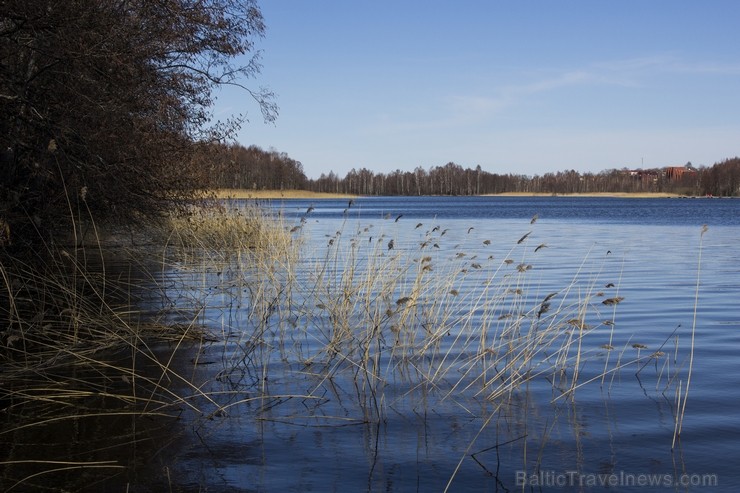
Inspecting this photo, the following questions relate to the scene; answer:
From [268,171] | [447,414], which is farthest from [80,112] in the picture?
[268,171]

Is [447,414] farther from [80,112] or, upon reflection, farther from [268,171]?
[268,171]

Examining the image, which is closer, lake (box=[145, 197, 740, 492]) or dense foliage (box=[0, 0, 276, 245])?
lake (box=[145, 197, 740, 492])

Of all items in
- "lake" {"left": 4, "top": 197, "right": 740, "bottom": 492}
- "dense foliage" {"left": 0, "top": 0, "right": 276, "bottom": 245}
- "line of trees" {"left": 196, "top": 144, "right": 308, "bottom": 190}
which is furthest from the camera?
"line of trees" {"left": 196, "top": 144, "right": 308, "bottom": 190}

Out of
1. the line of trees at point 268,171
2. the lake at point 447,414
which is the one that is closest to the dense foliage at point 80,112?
the lake at point 447,414

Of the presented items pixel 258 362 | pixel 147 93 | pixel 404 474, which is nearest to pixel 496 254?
pixel 147 93

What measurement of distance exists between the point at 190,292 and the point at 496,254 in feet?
31.9

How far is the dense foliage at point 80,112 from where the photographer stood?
858 cm

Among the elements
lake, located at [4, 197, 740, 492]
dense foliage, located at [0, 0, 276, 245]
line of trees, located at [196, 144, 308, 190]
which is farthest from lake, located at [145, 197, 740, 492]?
line of trees, located at [196, 144, 308, 190]

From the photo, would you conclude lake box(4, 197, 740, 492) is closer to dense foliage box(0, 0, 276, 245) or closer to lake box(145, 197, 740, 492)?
lake box(145, 197, 740, 492)

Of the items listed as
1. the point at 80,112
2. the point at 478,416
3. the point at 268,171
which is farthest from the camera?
the point at 268,171

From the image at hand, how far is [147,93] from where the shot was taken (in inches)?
458

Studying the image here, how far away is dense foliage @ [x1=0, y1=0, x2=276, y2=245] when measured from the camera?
338 inches

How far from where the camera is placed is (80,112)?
376 inches

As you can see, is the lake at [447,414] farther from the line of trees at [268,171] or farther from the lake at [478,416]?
the line of trees at [268,171]
